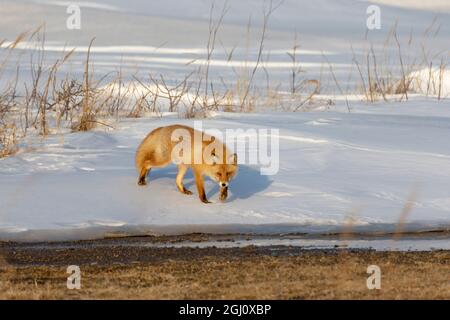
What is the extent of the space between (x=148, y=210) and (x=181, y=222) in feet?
1.12

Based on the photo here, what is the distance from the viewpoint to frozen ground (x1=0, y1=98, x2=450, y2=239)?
7938 mm

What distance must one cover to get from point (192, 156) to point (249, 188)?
2.21 feet

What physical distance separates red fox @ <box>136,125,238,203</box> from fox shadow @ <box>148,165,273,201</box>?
0.23 m

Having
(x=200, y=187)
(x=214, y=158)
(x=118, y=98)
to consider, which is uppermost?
(x=118, y=98)

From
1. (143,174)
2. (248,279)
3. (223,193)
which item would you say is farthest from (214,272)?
(143,174)

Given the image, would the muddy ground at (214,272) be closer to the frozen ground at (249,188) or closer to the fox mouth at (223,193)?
the frozen ground at (249,188)

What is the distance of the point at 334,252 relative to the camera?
22.4ft

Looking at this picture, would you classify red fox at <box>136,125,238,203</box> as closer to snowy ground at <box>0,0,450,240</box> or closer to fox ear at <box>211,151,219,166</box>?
fox ear at <box>211,151,219,166</box>

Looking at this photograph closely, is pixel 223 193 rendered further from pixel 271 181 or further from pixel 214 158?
pixel 271 181

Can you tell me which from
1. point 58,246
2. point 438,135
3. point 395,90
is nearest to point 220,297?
point 58,246

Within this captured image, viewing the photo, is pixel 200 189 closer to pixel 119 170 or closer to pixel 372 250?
pixel 119 170

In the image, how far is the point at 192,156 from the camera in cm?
849

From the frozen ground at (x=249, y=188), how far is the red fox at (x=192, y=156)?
18 cm

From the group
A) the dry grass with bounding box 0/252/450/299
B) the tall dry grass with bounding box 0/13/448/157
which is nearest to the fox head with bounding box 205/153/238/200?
the dry grass with bounding box 0/252/450/299
